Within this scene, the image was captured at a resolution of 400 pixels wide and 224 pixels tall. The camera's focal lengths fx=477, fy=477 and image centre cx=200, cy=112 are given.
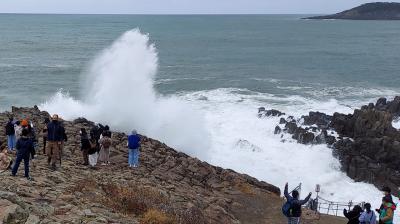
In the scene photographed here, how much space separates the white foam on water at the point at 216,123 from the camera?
2666 cm

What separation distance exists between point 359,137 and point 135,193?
2061cm

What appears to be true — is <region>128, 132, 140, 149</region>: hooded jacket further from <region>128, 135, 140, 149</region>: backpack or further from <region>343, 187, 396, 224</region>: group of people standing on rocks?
<region>343, 187, 396, 224</region>: group of people standing on rocks

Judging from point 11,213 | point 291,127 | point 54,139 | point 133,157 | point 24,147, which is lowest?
point 291,127

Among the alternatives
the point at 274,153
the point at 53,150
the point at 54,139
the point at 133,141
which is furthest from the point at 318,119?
the point at 54,139

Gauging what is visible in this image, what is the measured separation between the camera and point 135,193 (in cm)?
1339

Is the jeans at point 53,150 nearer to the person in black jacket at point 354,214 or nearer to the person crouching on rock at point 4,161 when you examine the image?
the person crouching on rock at point 4,161

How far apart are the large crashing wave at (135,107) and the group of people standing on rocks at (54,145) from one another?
37.9 ft

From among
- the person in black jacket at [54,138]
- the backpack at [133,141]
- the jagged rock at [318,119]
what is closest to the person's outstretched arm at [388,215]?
the backpack at [133,141]

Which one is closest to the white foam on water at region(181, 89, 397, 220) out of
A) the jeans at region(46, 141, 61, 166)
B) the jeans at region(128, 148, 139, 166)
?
the jeans at region(128, 148, 139, 166)

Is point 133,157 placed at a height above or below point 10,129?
below

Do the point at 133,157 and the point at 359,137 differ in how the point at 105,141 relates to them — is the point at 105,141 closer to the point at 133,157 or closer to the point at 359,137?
the point at 133,157

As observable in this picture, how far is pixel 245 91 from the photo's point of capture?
4947cm

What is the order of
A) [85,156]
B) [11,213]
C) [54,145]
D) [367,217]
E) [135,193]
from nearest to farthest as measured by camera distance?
[11,213] → [367,217] → [135,193] → [54,145] → [85,156]

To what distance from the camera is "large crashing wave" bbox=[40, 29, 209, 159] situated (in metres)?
29.9
